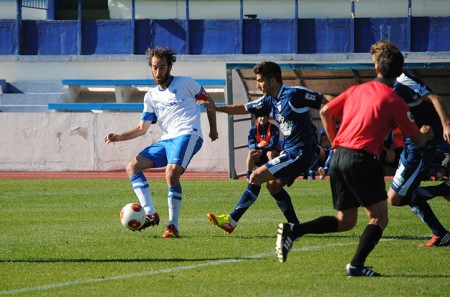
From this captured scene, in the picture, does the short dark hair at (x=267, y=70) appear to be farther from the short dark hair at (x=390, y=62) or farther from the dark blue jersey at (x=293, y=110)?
the short dark hair at (x=390, y=62)

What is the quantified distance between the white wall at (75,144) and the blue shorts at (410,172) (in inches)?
619

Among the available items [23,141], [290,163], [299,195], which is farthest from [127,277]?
[23,141]

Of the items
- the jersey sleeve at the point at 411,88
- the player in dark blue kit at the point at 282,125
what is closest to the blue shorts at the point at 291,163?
the player in dark blue kit at the point at 282,125

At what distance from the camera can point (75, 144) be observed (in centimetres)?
2620

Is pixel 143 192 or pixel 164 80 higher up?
pixel 164 80

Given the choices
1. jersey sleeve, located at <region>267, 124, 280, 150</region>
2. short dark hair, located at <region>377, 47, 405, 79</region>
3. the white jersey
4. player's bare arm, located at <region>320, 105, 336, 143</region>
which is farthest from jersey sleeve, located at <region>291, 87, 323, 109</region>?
jersey sleeve, located at <region>267, 124, 280, 150</region>

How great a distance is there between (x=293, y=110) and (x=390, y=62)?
2.83 metres

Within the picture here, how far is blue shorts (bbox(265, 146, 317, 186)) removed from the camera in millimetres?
10430

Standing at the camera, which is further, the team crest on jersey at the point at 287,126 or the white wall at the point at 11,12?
the white wall at the point at 11,12

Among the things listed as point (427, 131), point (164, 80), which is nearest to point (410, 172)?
point (427, 131)

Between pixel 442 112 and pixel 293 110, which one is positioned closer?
pixel 442 112

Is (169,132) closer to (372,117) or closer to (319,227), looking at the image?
(319,227)

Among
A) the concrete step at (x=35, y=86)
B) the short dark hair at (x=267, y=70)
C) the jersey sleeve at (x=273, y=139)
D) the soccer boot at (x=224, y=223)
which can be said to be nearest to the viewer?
the short dark hair at (x=267, y=70)

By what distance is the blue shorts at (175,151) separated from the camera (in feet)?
36.2
